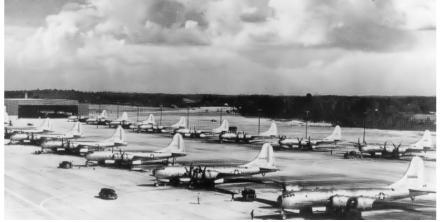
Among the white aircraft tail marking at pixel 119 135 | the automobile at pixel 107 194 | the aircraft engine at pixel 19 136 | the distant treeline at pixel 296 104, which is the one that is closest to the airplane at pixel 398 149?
the distant treeline at pixel 296 104

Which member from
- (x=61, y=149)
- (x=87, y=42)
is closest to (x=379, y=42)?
(x=87, y=42)

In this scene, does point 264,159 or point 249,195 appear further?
point 264,159

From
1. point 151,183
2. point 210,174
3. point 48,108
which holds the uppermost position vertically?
point 48,108

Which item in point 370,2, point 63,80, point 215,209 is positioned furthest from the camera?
point 63,80

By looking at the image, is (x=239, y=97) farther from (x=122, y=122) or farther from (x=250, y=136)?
(x=122, y=122)

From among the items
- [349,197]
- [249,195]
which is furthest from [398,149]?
[249,195]

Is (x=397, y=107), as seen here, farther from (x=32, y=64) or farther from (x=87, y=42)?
(x=32, y=64)

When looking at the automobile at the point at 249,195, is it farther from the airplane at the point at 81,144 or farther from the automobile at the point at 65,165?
the automobile at the point at 65,165
